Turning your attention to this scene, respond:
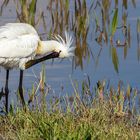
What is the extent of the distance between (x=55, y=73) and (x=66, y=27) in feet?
3.11

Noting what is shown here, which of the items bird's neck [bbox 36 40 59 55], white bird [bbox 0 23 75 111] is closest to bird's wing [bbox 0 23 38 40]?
white bird [bbox 0 23 75 111]

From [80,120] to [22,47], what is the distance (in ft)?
6.11

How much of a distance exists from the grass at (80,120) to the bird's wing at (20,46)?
71 cm

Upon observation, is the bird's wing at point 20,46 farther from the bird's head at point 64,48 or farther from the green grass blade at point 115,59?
the green grass blade at point 115,59

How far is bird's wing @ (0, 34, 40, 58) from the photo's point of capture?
7.52m

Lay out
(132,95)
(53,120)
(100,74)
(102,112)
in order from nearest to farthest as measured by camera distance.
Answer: (53,120), (102,112), (132,95), (100,74)

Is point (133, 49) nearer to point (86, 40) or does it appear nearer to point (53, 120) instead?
point (86, 40)

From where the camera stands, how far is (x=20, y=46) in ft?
25.5

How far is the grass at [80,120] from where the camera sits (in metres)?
5.52

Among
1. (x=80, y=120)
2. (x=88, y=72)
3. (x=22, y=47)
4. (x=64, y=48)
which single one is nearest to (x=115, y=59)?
(x=88, y=72)

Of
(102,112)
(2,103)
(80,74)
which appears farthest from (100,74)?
(102,112)

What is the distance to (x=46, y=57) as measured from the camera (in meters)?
7.97

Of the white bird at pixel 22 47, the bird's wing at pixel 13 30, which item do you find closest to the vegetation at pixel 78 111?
the white bird at pixel 22 47

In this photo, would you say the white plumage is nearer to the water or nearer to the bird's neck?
the bird's neck
